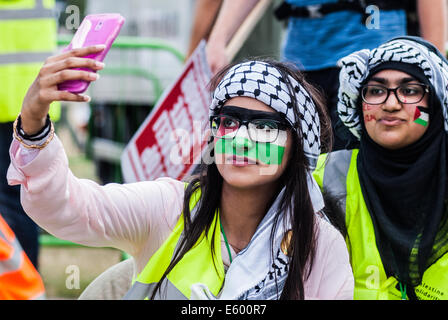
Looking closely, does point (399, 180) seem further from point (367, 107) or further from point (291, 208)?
point (291, 208)

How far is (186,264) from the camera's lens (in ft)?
7.19

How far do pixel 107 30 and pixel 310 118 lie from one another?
2.36 feet

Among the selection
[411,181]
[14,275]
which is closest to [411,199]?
[411,181]

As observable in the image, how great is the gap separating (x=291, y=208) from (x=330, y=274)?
0.24 m

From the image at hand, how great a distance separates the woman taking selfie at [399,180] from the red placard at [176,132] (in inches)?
27.5

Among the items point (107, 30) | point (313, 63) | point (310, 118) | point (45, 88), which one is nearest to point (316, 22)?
point (313, 63)

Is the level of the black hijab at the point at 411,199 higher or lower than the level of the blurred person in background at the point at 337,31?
lower

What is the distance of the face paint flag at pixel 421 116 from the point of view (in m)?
2.63

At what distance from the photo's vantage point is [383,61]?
269cm

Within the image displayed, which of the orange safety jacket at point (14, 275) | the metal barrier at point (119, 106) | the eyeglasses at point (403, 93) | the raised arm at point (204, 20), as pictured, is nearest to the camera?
the orange safety jacket at point (14, 275)

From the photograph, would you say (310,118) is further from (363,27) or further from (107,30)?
(363,27)

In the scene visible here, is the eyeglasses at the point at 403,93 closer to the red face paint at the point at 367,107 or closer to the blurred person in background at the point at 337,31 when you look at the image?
the red face paint at the point at 367,107

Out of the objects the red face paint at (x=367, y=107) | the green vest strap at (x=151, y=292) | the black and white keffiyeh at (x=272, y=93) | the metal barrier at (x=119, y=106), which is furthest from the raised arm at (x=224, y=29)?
the metal barrier at (x=119, y=106)

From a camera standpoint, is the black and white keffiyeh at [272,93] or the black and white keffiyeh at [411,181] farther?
the black and white keffiyeh at [411,181]
